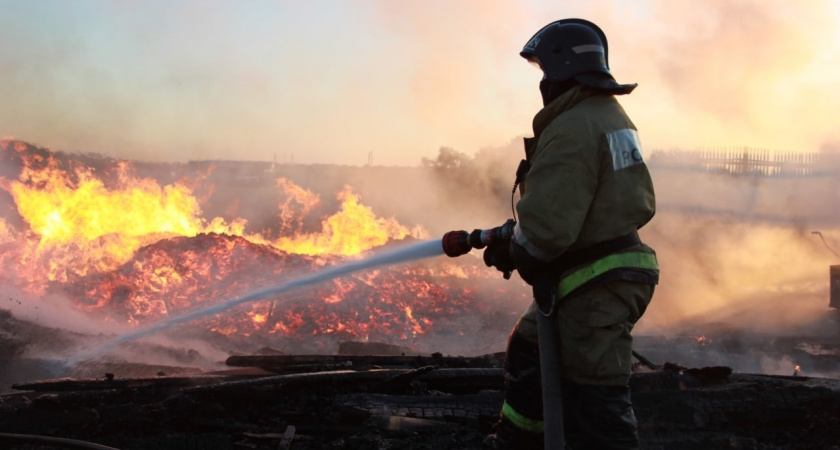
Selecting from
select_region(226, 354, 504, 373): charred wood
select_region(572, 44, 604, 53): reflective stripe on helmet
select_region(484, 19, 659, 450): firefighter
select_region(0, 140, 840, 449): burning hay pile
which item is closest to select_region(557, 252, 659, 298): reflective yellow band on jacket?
select_region(484, 19, 659, 450): firefighter

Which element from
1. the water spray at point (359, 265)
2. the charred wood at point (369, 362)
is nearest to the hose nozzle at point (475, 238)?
the water spray at point (359, 265)

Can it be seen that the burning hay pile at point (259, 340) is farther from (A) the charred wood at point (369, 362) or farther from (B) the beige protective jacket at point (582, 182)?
(B) the beige protective jacket at point (582, 182)

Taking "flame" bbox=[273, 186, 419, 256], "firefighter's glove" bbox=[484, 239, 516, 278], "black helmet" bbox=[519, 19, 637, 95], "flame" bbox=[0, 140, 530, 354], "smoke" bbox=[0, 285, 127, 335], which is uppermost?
"flame" bbox=[273, 186, 419, 256]

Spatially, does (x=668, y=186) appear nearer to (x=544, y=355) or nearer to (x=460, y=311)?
(x=460, y=311)

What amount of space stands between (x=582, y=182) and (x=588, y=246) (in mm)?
279

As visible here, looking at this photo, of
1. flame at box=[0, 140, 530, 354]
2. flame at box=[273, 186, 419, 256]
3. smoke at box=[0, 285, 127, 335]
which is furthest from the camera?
flame at box=[273, 186, 419, 256]

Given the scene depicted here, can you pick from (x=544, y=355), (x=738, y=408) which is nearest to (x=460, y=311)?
(x=738, y=408)

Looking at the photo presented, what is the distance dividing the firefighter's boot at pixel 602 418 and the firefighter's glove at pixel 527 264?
45 centimetres

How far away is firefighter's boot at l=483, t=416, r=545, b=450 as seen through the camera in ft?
8.95

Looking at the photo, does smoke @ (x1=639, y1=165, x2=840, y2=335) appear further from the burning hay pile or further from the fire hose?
the fire hose

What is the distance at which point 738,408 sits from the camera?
436 centimetres

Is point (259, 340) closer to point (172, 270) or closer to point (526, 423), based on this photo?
point (172, 270)

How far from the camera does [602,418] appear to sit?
8.38 ft

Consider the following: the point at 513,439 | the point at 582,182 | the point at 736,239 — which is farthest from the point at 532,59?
the point at 736,239
